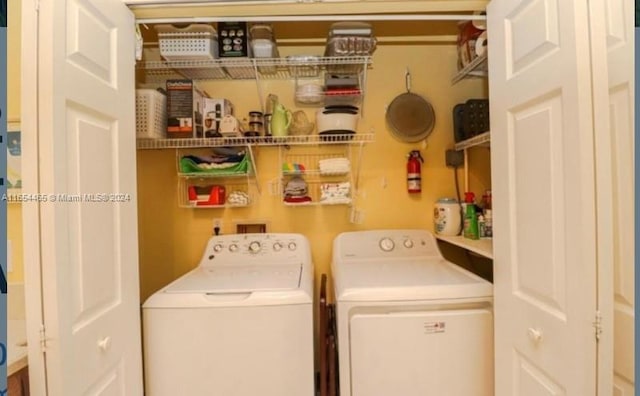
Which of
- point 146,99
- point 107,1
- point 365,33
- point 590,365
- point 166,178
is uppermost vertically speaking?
point 365,33

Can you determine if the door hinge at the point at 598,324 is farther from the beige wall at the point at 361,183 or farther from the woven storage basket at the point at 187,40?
the woven storage basket at the point at 187,40

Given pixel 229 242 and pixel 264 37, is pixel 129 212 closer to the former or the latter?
pixel 229 242

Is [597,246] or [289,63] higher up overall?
[289,63]

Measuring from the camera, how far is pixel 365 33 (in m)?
1.88

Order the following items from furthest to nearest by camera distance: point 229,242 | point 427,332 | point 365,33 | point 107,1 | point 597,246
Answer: point 229,242 → point 365,33 → point 427,332 → point 107,1 → point 597,246

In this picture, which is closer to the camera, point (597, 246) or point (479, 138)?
point (597, 246)

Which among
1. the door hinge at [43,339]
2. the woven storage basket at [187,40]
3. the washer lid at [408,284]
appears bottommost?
the washer lid at [408,284]

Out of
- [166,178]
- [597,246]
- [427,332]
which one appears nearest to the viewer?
[597,246]

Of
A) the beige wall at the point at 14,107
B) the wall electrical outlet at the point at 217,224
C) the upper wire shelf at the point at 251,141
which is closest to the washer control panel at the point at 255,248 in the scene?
the wall electrical outlet at the point at 217,224

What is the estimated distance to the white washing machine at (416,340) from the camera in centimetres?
141

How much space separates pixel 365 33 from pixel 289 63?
44cm

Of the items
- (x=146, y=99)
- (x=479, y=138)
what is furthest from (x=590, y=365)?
(x=146, y=99)

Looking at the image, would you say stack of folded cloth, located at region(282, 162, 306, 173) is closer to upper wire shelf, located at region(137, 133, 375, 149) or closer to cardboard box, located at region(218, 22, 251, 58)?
upper wire shelf, located at region(137, 133, 375, 149)

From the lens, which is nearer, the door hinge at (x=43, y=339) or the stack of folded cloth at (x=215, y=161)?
the door hinge at (x=43, y=339)
